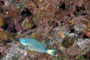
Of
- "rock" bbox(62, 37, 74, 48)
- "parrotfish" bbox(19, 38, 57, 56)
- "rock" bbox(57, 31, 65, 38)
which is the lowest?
"rock" bbox(62, 37, 74, 48)

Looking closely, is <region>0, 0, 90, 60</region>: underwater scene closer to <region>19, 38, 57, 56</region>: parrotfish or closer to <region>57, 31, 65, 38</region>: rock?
<region>57, 31, 65, 38</region>: rock

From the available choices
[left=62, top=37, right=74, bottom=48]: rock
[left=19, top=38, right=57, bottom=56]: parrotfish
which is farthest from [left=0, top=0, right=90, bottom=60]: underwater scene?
[left=19, top=38, right=57, bottom=56]: parrotfish

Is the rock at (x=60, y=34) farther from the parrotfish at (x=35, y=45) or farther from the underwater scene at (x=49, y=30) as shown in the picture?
the parrotfish at (x=35, y=45)

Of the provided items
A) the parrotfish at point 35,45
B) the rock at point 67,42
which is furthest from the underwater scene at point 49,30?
the parrotfish at point 35,45

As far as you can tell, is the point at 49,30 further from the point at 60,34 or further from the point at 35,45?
the point at 35,45

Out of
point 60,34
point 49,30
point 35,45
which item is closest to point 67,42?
point 60,34

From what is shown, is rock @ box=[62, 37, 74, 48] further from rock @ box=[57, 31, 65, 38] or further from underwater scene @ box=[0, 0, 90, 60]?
rock @ box=[57, 31, 65, 38]

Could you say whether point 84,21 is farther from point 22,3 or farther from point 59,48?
point 22,3

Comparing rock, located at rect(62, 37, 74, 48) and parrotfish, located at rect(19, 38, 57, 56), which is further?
rock, located at rect(62, 37, 74, 48)

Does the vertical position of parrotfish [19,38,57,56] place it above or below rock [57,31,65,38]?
above
